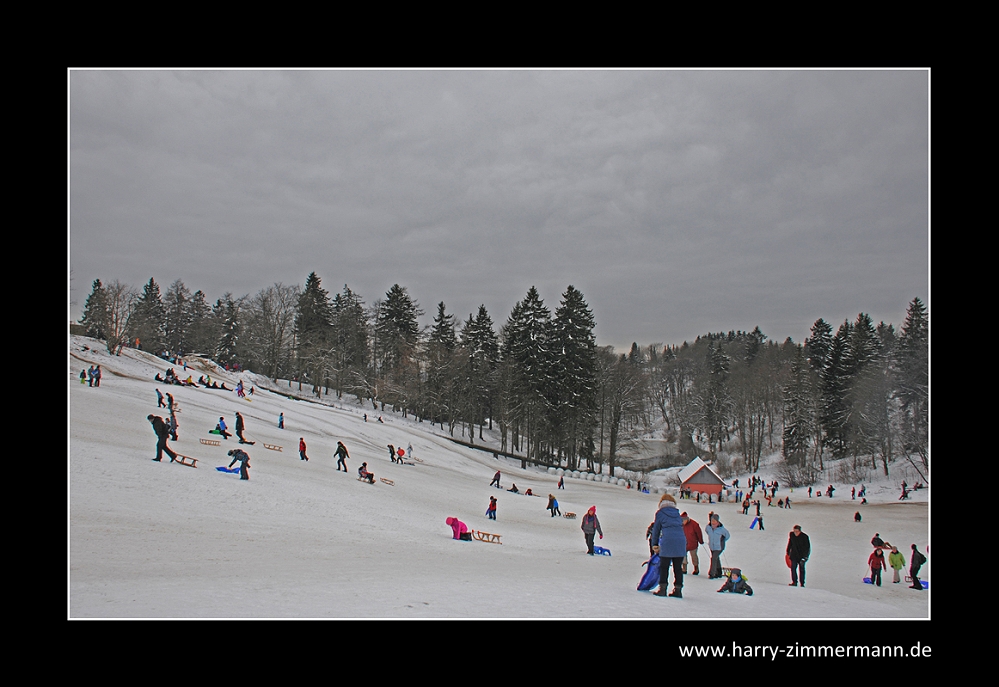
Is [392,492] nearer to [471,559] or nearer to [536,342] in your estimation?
[471,559]

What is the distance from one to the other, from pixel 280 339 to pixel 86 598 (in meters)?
63.0

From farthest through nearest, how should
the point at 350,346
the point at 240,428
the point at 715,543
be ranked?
the point at 350,346
the point at 240,428
the point at 715,543

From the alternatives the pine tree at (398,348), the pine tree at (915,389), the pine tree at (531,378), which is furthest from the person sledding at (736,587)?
the pine tree at (398,348)

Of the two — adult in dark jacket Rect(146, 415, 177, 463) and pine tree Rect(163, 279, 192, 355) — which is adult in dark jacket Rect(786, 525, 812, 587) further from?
pine tree Rect(163, 279, 192, 355)

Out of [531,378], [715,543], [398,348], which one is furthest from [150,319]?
[715,543]

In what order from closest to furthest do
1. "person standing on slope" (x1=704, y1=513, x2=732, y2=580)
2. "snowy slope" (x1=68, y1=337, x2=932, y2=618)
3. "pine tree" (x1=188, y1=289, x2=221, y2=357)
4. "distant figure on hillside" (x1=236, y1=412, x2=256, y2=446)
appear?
"snowy slope" (x1=68, y1=337, x2=932, y2=618) < "person standing on slope" (x1=704, y1=513, x2=732, y2=580) < "distant figure on hillside" (x1=236, y1=412, x2=256, y2=446) < "pine tree" (x1=188, y1=289, x2=221, y2=357)

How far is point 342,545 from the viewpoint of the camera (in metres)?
12.9

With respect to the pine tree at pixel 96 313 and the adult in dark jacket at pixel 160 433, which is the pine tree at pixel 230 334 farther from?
the adult in dark jacket at pixel 160 433

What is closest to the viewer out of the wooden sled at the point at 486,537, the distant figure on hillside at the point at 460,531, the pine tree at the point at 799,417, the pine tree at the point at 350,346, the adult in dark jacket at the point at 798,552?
the adult in dark jacket at the point at 798,552

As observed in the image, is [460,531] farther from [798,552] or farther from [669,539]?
[669,539]

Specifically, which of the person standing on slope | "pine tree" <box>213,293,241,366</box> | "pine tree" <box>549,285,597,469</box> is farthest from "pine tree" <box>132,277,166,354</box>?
the person standing on slope

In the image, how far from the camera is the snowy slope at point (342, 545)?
293 inches

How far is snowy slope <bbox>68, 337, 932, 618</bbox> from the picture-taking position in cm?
743
